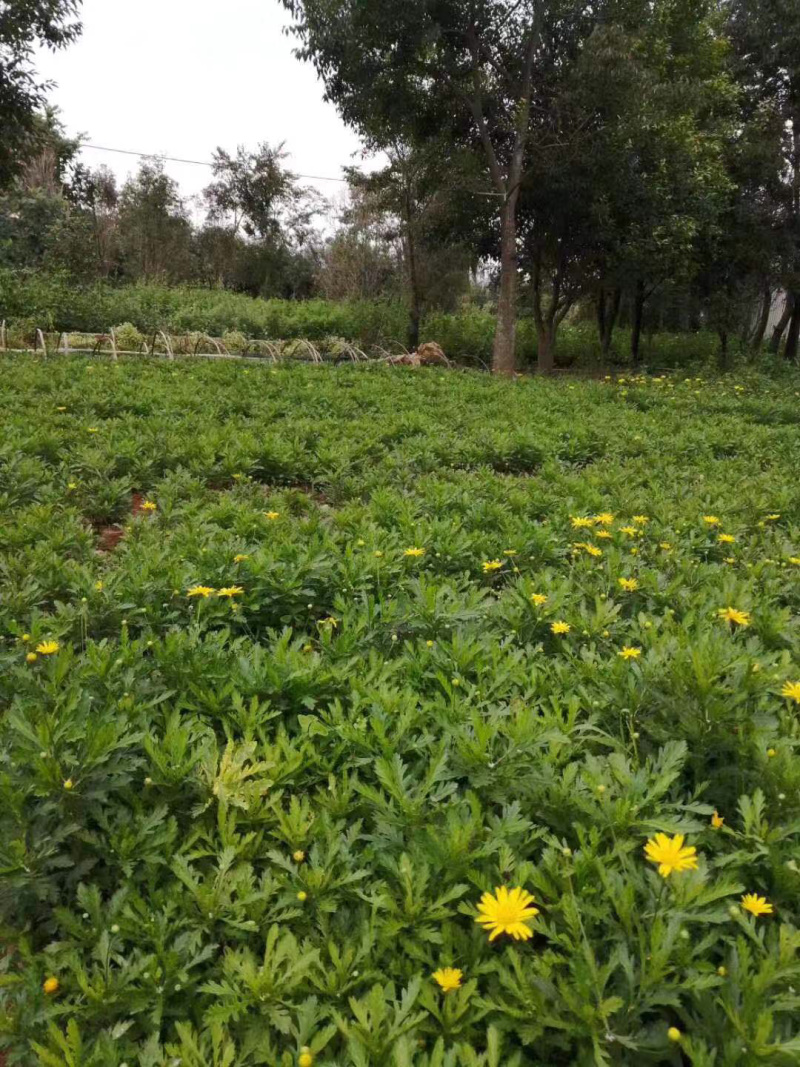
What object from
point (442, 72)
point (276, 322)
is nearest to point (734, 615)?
point (442, 72)

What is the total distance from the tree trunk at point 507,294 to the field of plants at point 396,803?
10.7 meters

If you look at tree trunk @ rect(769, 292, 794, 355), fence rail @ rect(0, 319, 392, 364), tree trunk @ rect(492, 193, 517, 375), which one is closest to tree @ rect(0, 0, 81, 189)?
fence rail @ rect(0, 319, 392, 364)

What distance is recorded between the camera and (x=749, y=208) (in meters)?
15.8

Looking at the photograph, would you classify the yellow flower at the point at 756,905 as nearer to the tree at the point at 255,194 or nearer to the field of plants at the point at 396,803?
the field of plants at the point at 396,803

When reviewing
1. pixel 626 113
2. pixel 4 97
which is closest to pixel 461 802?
pixel 4 97

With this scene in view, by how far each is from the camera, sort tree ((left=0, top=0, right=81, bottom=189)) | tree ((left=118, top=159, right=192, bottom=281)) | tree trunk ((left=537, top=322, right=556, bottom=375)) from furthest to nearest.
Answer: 1. tree ((left=118, top=159, right=192, bottom=281))
2. tree trunk ((left=537, top=322, right=556, bottom=375))
3. tree ((left=0, top=0, right=81, bottom=189))

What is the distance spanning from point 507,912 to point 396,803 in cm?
40

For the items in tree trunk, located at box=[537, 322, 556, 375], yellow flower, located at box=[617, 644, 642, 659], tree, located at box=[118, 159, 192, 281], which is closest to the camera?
yellow flower, located at box=[617, 644, 642, 659]

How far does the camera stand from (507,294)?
1319cm

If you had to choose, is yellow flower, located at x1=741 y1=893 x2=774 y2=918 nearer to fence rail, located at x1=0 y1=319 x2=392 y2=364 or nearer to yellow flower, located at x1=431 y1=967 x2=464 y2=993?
yellow flower, located at x1=431 y1=967 x2=464 y2=993

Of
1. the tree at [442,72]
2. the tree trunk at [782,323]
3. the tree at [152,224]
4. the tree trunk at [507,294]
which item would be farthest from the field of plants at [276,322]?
the tree at [152,224]

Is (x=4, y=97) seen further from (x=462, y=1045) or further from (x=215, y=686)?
(x=462, y=1045)

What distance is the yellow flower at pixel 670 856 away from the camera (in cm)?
125

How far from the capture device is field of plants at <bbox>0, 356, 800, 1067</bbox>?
Result: 1.16 m
